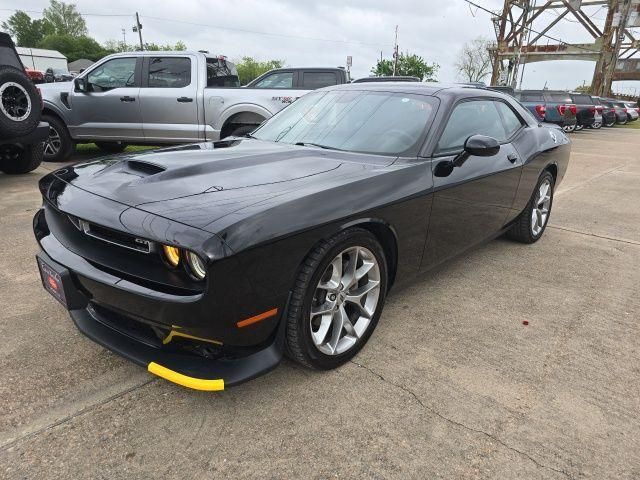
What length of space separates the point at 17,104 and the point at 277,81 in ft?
13.3

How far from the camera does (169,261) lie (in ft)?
6.49

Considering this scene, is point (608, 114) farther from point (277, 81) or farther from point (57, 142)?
point (57, 142)

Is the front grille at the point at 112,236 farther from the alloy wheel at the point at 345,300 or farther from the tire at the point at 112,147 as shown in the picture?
the tire at the point at 112,147

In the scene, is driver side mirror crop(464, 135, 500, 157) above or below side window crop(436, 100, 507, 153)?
below

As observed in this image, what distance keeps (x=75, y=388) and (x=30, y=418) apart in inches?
9.0

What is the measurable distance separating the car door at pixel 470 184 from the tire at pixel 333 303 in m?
0.57

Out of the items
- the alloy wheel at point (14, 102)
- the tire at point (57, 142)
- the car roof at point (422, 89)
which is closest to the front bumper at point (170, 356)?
the car roof at point (422, 89)

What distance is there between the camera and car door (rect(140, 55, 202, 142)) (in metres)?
7.27

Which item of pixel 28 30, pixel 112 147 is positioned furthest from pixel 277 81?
pixel 28 30

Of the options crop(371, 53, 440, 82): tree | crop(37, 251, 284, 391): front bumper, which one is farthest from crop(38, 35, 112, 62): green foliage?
crop(37, 251, 284, 391): front bumper

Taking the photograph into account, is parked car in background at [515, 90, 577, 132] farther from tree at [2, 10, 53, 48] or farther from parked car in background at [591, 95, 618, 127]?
tree at [2, 10, 53, 48]

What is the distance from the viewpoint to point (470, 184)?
10.7 feet

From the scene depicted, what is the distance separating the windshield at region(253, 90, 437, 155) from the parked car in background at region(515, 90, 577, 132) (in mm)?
15628

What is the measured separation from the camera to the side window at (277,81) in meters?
8.17
